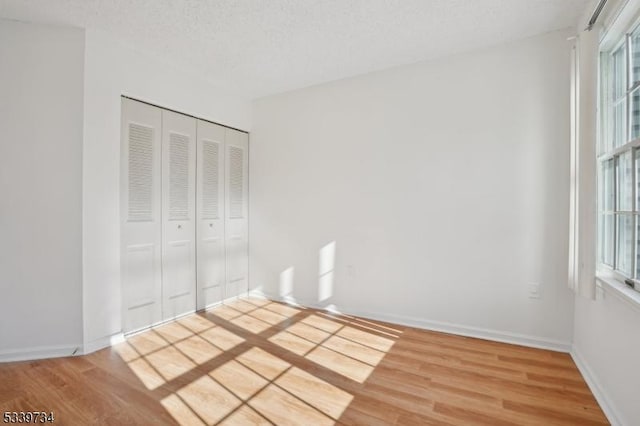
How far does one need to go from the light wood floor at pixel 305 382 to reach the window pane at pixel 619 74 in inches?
78.0

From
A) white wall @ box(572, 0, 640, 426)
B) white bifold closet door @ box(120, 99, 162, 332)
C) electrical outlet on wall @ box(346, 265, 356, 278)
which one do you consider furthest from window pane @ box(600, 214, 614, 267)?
white bifold closet door @ box(120, 99, 162, 332)

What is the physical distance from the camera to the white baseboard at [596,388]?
A: 5.98 ft

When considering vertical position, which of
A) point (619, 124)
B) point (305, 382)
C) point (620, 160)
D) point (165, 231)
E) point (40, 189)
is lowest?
point (305, 382)

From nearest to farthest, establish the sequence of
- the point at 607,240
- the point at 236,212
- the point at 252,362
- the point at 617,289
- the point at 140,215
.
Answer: the point at 617,289 → the point at 607,240 → the point at 252,362 → the point at 140,215 → the point at 236,212

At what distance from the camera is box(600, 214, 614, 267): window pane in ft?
7.14

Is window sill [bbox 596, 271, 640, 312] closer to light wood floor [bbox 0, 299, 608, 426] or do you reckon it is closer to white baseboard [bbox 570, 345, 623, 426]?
white baseboard [bbox 570, 345, 623, 426]

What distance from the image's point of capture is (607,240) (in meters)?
2.23

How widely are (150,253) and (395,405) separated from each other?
2629 millimetres

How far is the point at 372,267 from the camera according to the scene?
140 inches

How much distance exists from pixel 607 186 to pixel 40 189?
14.1 ft

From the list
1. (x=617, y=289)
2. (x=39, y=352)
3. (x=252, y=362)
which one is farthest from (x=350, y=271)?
(x=39, y=352)

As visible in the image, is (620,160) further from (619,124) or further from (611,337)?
(611,337)

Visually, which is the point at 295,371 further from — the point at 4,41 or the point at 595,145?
the point at 4,41

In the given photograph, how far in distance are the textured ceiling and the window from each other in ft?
2.11
